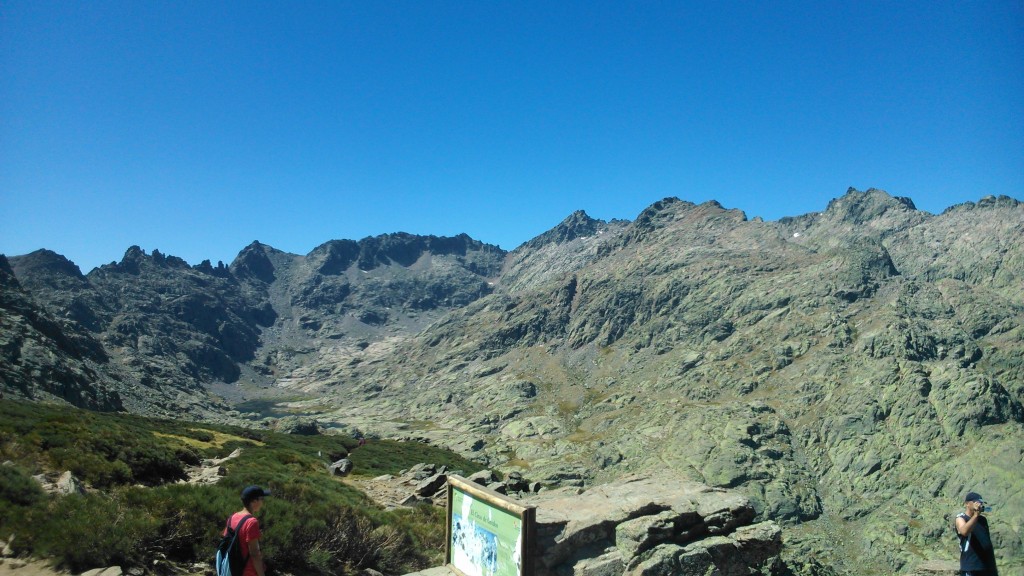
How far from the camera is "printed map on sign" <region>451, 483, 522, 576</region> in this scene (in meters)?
11.2

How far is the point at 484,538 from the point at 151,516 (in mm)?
9364

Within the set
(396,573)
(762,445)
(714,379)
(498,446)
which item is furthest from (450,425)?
(396,573)

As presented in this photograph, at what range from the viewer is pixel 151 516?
46.3 ft

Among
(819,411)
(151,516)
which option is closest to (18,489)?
(151,516)

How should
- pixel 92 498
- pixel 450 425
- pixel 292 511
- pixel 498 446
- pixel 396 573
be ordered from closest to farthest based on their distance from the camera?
pixel 92 498, pixel 292 511, pixel 396 573, pixel 498 446, pixel 450 425

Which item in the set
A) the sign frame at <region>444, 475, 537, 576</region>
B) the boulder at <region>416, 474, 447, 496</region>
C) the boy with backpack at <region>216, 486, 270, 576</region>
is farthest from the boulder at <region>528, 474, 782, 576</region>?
the boulder at <region>416, 474, 447, 496</region>

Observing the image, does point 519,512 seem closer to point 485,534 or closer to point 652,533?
point 485,534

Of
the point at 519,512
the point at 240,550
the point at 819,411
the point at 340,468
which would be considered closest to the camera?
the point at 240,550

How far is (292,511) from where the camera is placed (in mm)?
17094

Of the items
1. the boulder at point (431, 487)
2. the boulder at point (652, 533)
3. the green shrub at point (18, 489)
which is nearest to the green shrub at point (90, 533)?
the green shrub at point (18, 489)

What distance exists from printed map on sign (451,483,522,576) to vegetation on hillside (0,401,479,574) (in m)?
5.77

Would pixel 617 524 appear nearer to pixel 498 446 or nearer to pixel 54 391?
pixel 54 391

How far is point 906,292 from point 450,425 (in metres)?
153

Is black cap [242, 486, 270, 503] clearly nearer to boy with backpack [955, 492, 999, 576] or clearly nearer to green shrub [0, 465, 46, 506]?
green shrub [0, 465, 46, 506]
